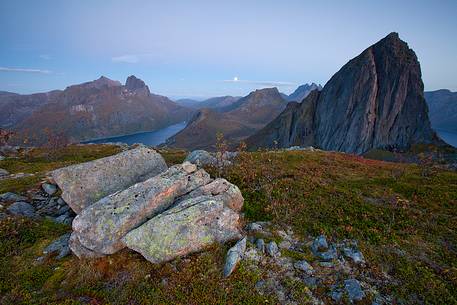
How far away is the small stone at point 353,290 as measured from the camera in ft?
35.3

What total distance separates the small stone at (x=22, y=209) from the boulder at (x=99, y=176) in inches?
168

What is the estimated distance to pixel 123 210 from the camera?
1322 cm

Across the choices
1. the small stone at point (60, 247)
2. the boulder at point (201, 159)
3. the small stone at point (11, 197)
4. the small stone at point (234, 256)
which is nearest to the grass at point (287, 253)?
the small stone at point (234, 256)

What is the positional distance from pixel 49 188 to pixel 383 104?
15818 centimetres

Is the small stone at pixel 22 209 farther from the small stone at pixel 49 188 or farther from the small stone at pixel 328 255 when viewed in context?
the small stone at pixel 328 255

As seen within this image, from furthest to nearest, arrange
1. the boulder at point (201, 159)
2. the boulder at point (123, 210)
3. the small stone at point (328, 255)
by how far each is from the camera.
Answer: the boulder at point (201, 159) < the small stone at point (328, 255) < the boulder at point (123, 210)

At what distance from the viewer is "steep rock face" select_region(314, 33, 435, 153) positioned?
465ft

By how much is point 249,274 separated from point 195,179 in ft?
21.8

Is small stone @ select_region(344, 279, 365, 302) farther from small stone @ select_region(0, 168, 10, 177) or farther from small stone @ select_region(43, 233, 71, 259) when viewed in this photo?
small stone @ select_region(0, 168, 10, 177)

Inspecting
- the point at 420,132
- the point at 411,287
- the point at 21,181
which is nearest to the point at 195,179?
the point at 411,287

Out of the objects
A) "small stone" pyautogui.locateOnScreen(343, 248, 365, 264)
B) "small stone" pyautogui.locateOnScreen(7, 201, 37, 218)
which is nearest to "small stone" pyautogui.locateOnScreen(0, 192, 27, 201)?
"small stone" pyautogui.locateOnScreen(7, 201, 37, 218)

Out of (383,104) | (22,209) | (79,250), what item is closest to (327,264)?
(79,250)

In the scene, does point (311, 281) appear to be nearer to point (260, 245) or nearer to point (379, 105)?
point (260, 245)

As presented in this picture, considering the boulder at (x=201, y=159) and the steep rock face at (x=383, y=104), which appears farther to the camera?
the steep rock face at (x=383, y=104)
